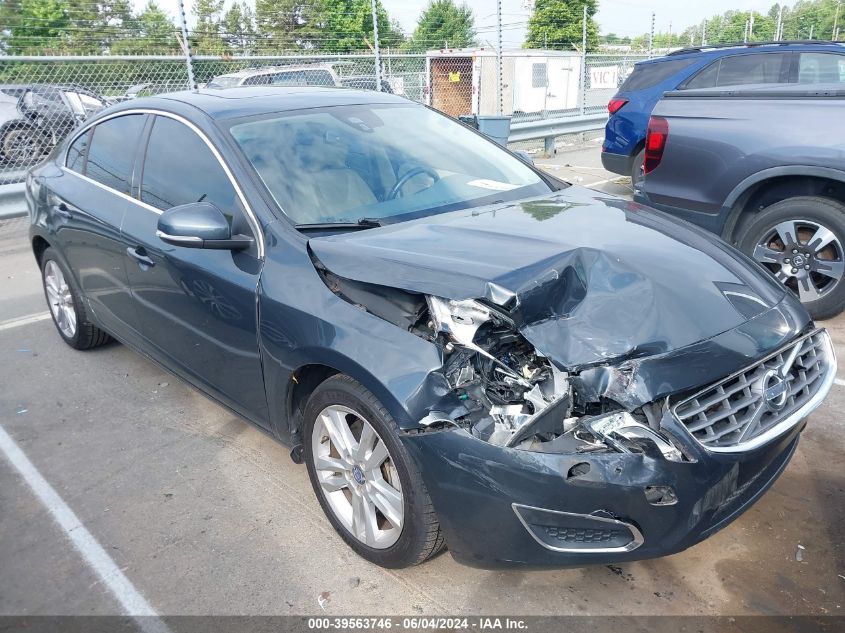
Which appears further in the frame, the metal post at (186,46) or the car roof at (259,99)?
the metal post at (186,46)

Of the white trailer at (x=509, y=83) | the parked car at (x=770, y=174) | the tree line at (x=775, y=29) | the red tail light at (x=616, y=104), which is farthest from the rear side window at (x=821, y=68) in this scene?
the tree line at (x=775, y=29)

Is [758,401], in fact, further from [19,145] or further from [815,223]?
[19,145]

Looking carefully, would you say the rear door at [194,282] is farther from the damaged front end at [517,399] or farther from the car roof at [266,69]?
the car roof at [266,69]

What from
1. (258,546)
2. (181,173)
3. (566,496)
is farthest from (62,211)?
(566,496)

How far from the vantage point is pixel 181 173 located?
3434 millimetres

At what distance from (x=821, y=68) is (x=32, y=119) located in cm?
992

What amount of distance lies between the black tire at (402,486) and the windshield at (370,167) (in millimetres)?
791

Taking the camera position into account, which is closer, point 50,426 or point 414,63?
point 50,426

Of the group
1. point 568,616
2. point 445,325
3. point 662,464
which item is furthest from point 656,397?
point 568,616

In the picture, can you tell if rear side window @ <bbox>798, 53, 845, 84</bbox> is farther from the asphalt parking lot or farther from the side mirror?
the side mirror

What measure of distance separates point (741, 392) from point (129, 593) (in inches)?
92.5

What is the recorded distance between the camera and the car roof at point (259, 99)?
349 cm

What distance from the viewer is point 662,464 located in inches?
83.0

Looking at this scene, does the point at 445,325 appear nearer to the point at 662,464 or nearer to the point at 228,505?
the point at 662,464
